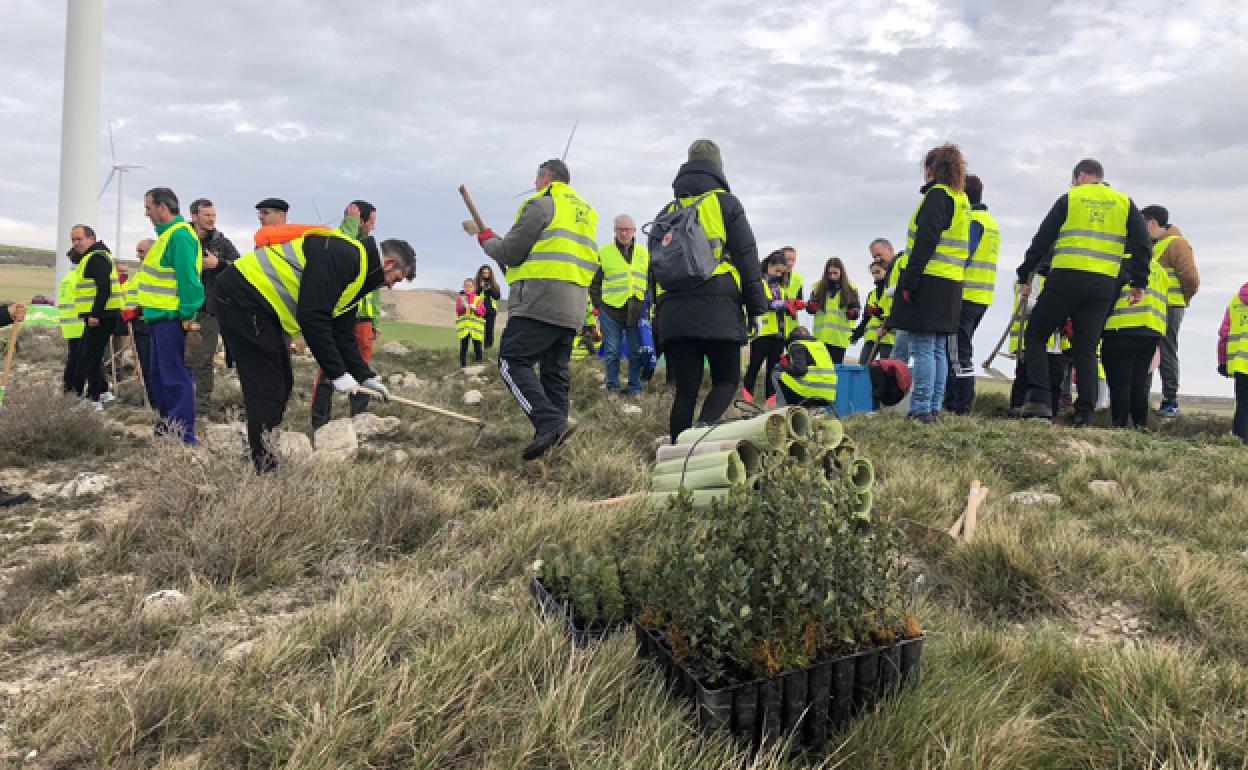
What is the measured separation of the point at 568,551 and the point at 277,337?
260cm

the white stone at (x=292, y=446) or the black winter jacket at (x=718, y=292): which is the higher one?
the black winter jacket at (x=718, y=292)

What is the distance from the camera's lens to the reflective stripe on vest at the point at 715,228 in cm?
434

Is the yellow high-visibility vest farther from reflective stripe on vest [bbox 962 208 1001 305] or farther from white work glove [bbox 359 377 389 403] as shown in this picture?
white work glove [bbox 359 377 389 403]

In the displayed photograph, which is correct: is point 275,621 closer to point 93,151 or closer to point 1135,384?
point 1135,384

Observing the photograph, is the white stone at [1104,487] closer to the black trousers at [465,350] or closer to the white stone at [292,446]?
the white stone at [292,446]

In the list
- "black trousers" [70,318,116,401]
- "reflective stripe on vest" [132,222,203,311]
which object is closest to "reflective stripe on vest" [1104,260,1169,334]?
"reflective stripe on vest" [132,222,203,311]

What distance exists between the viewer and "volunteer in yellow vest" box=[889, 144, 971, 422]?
579 centimetres

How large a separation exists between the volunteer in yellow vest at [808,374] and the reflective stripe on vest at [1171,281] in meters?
3.88

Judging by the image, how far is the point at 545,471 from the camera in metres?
5.00

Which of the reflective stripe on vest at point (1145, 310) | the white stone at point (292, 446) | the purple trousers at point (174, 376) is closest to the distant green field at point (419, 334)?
the purple trousers at point (174, 376)

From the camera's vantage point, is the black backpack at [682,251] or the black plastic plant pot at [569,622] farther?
the black backpack at [682,251]

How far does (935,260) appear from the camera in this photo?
19.4 feet

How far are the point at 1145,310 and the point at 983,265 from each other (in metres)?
1.51

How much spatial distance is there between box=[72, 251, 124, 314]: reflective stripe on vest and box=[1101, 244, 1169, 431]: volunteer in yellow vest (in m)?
9.39
